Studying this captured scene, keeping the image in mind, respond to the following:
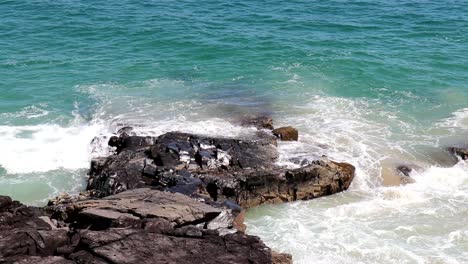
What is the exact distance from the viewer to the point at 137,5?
5728 centimetres

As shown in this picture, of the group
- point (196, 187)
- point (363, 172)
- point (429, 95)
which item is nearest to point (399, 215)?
point (363, 172)

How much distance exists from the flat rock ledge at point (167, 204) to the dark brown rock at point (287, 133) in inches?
21.9

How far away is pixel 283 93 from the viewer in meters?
37.6

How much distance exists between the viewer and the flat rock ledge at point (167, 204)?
15.7 meters

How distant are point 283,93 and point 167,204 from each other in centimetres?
1967

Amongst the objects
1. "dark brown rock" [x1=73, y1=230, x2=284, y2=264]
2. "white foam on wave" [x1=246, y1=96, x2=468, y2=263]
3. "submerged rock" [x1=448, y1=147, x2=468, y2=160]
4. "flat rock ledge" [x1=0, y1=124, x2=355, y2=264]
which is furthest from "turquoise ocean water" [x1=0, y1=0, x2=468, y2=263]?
"dark brown rock" [x1=73, y1=230, x2=284, y2=264]

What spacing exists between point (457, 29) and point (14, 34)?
39308 millimetres

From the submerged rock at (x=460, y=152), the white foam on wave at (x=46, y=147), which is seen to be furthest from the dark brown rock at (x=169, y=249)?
the submerged rock at (x=460, y=152)

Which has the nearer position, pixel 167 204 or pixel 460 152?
pixel 167 204

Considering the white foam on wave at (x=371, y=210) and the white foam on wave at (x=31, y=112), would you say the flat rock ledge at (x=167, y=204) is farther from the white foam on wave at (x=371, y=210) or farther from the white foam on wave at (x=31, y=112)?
the white foam on wave at (x=31, y=112)

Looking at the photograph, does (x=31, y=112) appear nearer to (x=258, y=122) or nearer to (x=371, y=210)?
(x=258, y=122)

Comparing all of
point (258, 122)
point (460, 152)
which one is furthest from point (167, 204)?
point (460, 152)

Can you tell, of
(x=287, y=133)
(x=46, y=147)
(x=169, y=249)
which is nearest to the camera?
(x=169, y=249)

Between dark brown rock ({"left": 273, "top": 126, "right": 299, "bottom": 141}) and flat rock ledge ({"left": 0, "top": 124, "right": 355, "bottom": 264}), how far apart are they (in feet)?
1.82
